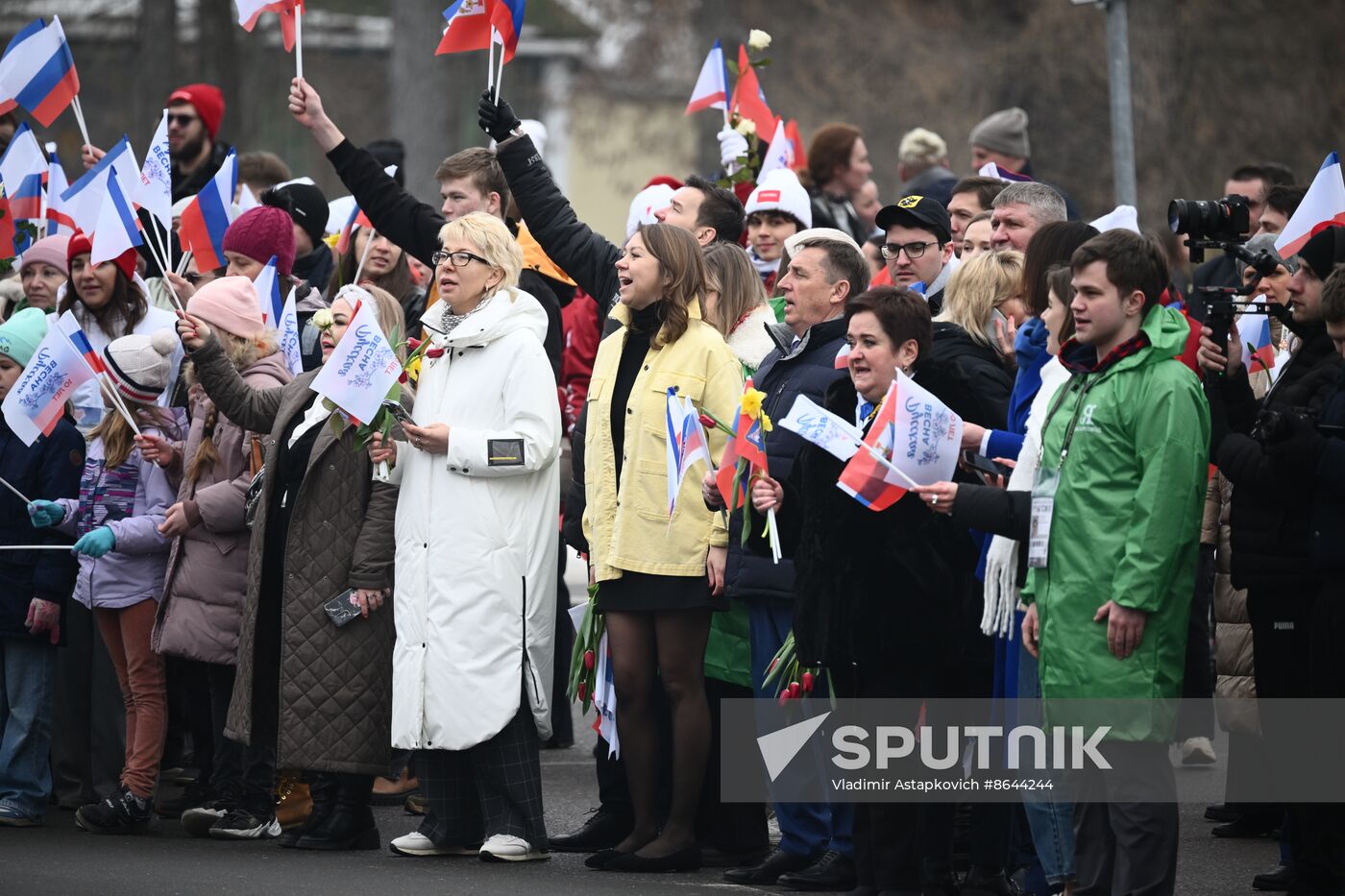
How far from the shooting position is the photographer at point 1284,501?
6.51 metres

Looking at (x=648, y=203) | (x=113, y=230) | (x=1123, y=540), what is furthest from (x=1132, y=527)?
(x=113, y=230)

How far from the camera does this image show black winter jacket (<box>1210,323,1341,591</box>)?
6594mm

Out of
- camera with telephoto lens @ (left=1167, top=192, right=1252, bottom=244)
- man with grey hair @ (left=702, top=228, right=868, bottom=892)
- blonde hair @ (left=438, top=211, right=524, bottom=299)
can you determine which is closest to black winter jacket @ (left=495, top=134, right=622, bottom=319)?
blonde hair @ (left=438, top=211, right=524, bottom=299)

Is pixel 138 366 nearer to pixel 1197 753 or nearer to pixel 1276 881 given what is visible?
pixel 1276 881

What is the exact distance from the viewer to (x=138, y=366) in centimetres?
830

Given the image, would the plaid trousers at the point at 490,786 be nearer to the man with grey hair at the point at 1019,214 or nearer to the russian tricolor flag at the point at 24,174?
the man with grey hair at the point at 1019,214

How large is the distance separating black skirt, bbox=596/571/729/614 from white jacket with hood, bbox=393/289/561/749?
1.16 ft

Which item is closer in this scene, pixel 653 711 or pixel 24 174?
pixel 653 711

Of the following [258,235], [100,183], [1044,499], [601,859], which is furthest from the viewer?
[100,183]

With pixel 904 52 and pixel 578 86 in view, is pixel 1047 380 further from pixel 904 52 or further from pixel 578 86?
pixel 578 86

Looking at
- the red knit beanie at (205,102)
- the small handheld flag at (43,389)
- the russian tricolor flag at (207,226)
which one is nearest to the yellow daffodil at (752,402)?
the small handheld flag at (43,389)

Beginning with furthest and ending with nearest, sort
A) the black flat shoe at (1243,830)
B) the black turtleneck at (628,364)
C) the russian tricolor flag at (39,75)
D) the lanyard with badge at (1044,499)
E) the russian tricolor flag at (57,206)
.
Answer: the russian tricolor flag at (57,206) < the russian tricolor flag at (39,75) < the black flat shoe at (1243,830) < the black turtleneck at (628,364) < the lanyard with badge at (1044,499)

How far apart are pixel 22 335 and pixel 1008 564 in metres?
4.44

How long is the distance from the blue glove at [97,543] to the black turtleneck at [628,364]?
2047 mm
